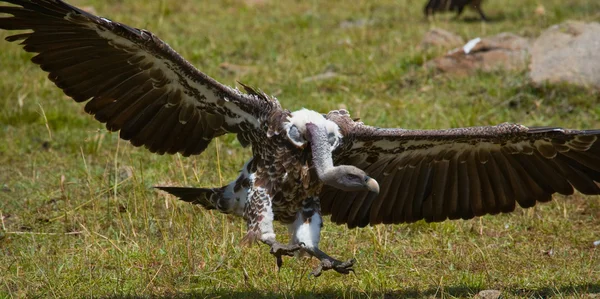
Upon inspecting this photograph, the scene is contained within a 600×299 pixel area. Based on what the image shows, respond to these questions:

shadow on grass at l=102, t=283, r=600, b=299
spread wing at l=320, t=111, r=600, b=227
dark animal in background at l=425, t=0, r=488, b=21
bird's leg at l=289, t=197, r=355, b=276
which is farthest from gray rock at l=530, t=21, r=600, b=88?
bird's leg at l=289, t=197, r=355, b=276

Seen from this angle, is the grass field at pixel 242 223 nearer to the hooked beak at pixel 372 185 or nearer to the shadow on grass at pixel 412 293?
the shadow on grass at pixel 412 293

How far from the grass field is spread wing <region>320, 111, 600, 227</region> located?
Result: 0.42 m

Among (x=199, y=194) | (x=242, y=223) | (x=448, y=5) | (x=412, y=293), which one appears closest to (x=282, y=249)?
(x=199, y=194)

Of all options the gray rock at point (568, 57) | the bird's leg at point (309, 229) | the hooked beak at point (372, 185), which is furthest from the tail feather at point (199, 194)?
the gray rock at point (568, 57)

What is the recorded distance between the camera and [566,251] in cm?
624

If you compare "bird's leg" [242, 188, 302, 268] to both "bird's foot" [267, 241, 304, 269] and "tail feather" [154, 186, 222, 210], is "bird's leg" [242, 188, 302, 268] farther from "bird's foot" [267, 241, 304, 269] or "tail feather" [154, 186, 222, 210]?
"tail feather" [154, 186, 222, 210]

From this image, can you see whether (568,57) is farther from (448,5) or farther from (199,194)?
(199,194)

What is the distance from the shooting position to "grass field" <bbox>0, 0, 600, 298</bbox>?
18.4 feet

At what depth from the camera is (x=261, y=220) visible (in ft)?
16.8

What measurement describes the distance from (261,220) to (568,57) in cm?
496

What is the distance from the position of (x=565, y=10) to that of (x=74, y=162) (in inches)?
299

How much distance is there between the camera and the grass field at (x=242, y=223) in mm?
5617

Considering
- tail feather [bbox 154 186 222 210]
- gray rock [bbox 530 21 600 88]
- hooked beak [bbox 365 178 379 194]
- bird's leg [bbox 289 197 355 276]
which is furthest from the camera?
gray rock [bbox 530 21 600 88]

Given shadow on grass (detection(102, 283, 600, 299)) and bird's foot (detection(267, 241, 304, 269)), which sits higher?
bird's foot (detection(267, 241, 304, 269))
